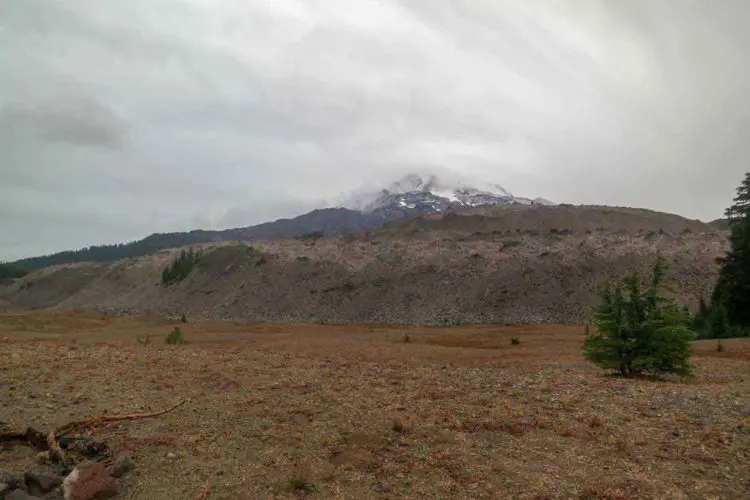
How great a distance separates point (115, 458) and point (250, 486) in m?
3.20

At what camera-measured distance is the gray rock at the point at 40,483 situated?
9180mm

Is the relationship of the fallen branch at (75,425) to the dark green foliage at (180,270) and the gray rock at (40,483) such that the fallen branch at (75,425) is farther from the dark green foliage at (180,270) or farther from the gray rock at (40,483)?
the dark green foliage at (180,270)

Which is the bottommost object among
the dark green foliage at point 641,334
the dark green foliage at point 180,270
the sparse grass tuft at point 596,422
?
the sparse grass tuft at point 596,422

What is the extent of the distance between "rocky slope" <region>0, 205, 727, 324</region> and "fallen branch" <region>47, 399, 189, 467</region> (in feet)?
203

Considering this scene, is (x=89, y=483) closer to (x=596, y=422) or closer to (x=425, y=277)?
(x=596, y=422)

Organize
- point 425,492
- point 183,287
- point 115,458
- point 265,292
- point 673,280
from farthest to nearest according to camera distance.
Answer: point 183,287 → point 265,292 → point 673,280 → point 115,458 → point 425,492

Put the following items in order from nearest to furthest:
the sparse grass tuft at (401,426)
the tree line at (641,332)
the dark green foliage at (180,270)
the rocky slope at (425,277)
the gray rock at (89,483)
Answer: the gray rock at (89,483) < the sparse grass tuft at (401,426) < the tree line at (641,332) < the rocky slope at (425,277) < the dark green foliage at (180,270)

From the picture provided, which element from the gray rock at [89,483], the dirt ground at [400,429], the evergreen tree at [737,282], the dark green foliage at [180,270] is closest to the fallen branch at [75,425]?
the dirt ground at [400,429]

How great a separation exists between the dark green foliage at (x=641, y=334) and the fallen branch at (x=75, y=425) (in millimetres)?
14855

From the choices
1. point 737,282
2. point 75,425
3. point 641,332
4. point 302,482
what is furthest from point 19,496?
point 737,282

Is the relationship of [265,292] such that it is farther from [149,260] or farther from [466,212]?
[466,212]

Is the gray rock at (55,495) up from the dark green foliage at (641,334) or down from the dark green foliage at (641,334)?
down

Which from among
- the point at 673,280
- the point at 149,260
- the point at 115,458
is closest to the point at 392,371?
the point at 115,458

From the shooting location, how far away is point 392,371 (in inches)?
798
